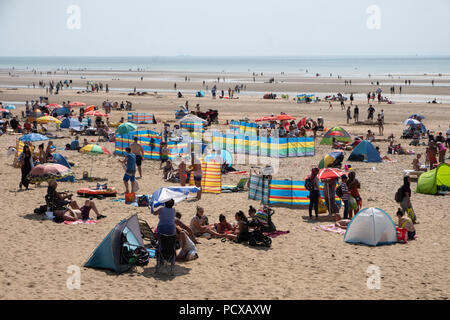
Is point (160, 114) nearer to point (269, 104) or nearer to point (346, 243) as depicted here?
point (269, 104)

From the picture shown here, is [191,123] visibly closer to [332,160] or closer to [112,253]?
[332,160]

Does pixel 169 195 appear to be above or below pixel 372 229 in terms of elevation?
above

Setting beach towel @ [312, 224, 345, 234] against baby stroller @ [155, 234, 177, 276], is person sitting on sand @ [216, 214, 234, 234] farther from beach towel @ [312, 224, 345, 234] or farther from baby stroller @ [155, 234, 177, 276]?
baby stroller @ [155, 234, 177, 276]

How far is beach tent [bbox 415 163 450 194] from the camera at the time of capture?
15.6 metres

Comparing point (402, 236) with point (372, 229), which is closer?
point (372, 229)

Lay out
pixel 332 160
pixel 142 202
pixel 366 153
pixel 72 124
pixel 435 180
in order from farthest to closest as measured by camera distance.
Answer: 1. pixel 72 124
2. pixel 366 153
3. pixel 332 160
4. pixel 435 180
5. pixel 142 202

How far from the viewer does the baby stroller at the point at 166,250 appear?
904 centimetres

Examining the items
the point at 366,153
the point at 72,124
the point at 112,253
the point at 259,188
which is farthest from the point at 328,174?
the point at 72,124

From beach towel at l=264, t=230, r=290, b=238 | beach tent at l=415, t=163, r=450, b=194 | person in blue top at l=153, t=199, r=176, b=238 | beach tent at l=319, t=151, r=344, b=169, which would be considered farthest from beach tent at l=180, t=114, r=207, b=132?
person in blue top at l=153, t=199, r=176, b=238

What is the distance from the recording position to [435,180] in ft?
51.2

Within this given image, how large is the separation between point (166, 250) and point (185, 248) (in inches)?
31.8

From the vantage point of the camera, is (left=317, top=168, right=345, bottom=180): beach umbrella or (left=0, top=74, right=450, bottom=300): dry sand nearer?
(left=0, top=74, right=450, bottom=300): dry sand

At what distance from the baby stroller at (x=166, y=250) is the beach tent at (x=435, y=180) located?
9.46 metres

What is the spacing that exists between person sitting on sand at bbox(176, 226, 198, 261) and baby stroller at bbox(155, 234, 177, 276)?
72cm
